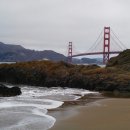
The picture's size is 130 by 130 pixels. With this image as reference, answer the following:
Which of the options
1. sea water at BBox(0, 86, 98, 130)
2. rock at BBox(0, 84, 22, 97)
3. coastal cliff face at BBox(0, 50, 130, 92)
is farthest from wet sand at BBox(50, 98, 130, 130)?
coastal cliff face at BBox(0, 50, 130, 92)

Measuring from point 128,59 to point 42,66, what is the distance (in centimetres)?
Result: 661

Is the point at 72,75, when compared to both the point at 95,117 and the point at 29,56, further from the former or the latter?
the point at 29,56

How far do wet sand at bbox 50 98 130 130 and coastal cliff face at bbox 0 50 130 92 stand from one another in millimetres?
8168

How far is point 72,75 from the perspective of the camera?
27266mm

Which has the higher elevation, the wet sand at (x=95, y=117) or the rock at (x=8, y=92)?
the rock at (x=8, y=92)

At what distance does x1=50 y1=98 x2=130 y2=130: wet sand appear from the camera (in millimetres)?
10680

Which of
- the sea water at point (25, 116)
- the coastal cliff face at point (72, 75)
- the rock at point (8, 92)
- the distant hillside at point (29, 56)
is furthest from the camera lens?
the distant hillside at point (29, 56)

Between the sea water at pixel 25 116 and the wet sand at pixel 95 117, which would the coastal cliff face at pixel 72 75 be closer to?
the wet sand at pixel 95 117

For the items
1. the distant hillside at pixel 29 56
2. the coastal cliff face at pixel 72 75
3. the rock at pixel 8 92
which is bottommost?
the rock at pixel 8 92

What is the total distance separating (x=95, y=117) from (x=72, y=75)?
14.9 m

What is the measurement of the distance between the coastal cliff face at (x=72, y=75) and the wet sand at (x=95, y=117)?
8.17 m

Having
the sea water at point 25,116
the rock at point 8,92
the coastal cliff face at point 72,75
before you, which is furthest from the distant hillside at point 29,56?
the sea water at point 25,116

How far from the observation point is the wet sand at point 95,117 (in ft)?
35.0

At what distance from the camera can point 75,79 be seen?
2684cm
